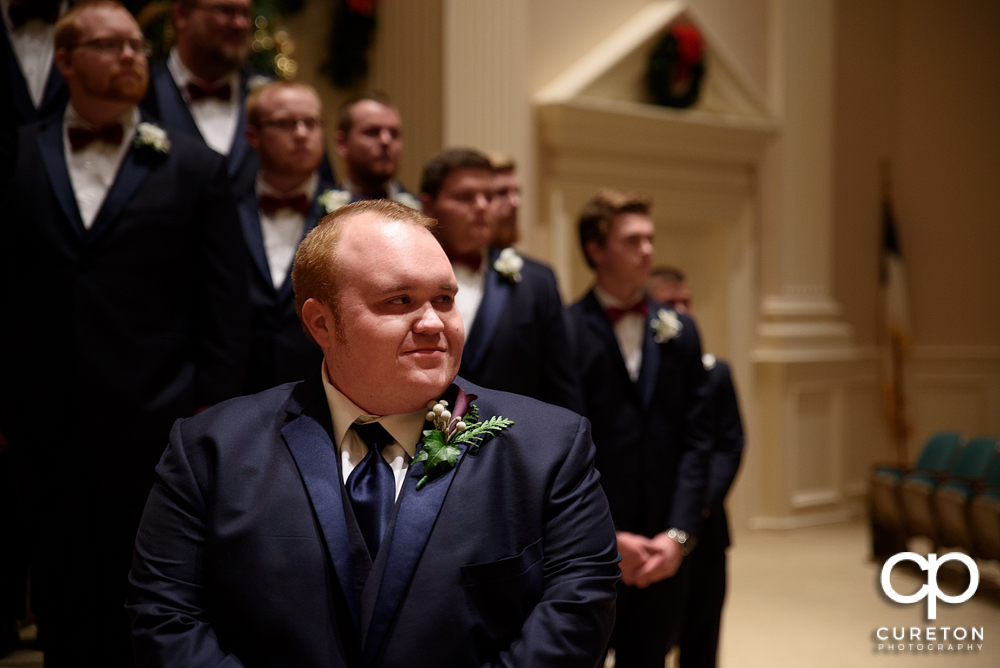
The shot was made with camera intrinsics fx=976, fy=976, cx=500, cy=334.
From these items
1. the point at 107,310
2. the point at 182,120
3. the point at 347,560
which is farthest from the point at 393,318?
the point at 182,120

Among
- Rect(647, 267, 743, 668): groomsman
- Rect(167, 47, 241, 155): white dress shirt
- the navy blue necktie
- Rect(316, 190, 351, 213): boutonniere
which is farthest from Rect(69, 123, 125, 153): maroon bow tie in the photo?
Rect(647, 267, 743, 668): groomsman

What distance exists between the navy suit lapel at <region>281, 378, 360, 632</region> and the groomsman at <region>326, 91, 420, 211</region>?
81.3 inches

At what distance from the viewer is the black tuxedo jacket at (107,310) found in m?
2.77

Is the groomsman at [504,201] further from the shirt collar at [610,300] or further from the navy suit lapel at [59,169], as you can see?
the navy suit lapel at [59,169]

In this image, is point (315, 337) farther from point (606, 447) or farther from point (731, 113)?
point (731, 113)

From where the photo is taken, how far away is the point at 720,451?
4074mm

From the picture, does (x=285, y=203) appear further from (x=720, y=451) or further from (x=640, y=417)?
(x=720, y=451)

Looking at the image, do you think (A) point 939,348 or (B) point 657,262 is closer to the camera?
(B) point 657,262

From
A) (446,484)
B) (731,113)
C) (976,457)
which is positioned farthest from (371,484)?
(731,113)

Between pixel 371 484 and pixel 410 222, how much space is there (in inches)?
19.9

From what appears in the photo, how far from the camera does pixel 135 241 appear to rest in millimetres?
2812

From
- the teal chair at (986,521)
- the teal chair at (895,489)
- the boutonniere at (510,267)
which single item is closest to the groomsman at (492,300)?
the boutonniere at (510,267)

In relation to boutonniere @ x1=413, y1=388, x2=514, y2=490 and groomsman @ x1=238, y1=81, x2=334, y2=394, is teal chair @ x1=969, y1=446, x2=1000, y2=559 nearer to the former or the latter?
groomsman @ x1=238, y1=81, x2=334, y2=394

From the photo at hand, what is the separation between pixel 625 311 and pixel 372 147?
46.6 inches
